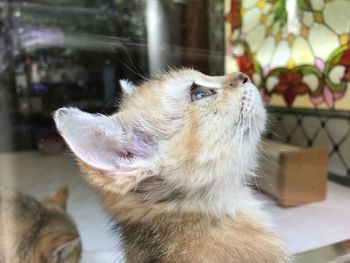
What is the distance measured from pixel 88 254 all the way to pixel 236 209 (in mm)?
590

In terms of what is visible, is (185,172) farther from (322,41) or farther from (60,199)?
(60,199)

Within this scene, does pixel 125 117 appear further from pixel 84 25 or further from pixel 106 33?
pixel 84 25

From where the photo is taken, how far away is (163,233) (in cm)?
56

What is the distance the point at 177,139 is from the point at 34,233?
1.82 ft

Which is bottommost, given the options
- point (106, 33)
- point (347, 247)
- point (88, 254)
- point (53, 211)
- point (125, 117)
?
point (88, 254)

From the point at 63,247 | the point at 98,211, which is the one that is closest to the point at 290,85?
the point at 98,211

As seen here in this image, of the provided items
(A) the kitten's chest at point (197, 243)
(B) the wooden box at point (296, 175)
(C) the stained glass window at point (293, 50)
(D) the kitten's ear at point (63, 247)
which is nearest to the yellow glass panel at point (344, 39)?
(C) the stained glass window at point (293, 50)

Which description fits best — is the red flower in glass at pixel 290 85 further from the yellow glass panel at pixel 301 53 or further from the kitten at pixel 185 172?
the kitten at pixel 185 172

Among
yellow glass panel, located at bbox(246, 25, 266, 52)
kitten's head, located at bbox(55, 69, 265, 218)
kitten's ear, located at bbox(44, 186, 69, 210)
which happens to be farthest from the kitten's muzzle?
kitten's ear, located at bbox(44, 186, 69, 210)

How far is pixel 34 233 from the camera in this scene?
0.95 m

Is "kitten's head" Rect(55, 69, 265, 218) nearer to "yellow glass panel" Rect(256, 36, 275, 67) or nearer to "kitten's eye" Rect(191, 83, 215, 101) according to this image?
"kitten's eye" Rect(191, 83, 215, 101)

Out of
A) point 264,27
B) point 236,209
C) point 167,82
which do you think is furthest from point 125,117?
Result: point 264,27

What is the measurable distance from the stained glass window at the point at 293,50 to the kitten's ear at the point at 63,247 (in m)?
0.56

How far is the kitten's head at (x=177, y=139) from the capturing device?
502 mm
